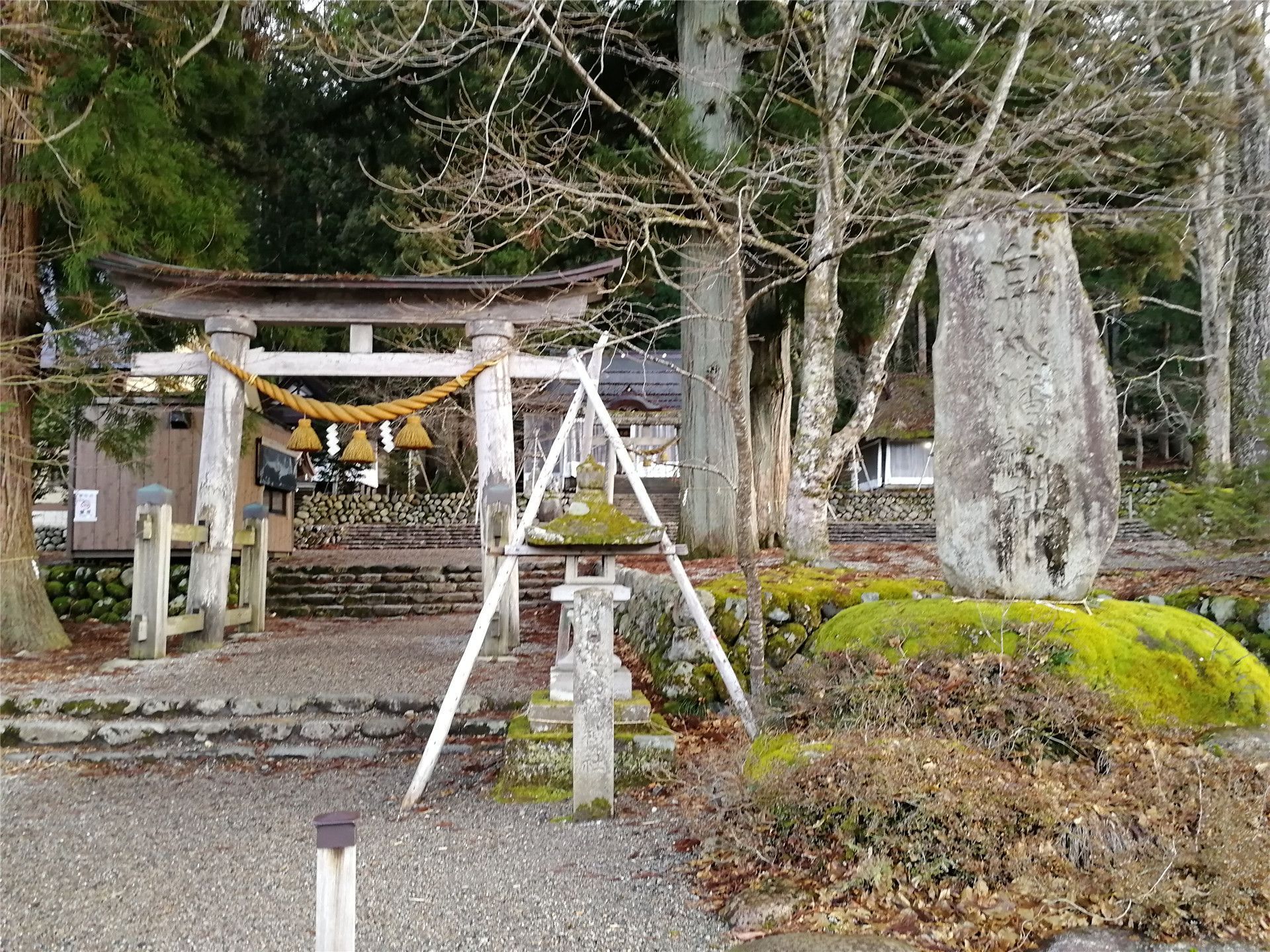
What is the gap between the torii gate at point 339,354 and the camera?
28.1 feet

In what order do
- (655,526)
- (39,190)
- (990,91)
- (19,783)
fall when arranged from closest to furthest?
(655,526), (19,783), (39,190), (990,91)

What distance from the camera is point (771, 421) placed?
11.2 metres

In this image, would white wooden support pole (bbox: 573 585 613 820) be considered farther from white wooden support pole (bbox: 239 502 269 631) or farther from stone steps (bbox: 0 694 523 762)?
white wooden support pole (bbox: 239 502 269 631)

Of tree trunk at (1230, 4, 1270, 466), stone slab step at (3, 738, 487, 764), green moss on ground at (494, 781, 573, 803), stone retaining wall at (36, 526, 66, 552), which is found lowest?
stone slab step at (3, 738, 487, 764)

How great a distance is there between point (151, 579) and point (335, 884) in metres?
7.08

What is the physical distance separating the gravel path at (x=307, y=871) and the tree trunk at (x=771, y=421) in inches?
249

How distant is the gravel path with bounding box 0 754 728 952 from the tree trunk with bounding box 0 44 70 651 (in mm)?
4085

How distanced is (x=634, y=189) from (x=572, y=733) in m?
5.54

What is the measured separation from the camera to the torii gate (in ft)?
28.1

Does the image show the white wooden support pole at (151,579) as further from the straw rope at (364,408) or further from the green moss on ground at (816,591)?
the green moss on ground at (816,591)

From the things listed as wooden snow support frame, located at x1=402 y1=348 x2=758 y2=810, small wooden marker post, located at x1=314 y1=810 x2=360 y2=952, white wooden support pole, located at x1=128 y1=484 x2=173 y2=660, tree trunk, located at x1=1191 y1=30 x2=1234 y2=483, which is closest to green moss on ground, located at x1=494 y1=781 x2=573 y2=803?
wooden snow support frame, located at x1=402 y1=348 x2=758 y2=810

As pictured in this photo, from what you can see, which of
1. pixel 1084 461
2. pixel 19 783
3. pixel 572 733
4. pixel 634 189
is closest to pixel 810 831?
pixel 572 733

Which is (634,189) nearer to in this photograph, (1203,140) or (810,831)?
(1203,140)

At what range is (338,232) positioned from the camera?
1550cm
